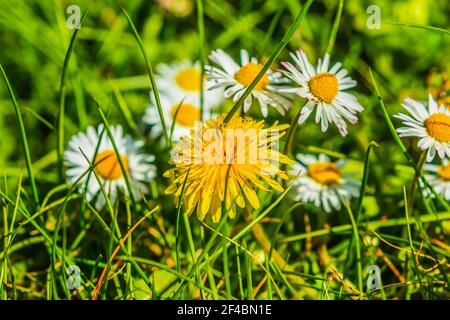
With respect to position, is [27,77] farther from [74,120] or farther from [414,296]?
[414,296]

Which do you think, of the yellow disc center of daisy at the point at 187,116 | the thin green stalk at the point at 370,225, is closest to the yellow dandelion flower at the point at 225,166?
the thin green stalk at the point at 370,225

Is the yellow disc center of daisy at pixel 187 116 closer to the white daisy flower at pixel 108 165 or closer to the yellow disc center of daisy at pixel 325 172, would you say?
the white daisy flower at pixel 108 165

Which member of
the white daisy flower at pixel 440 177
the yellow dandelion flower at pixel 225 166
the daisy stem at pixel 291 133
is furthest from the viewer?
the white daisy flower at pixel 440 177

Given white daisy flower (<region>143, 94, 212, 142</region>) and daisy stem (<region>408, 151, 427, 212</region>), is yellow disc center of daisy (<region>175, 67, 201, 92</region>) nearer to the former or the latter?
white daisy flower (<region>143, 94, 212, 142</region>)

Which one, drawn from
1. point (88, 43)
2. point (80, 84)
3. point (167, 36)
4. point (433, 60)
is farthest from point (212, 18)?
point (433, 60)

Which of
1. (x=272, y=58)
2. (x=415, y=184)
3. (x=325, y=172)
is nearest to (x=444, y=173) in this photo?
(x=415, y=184)

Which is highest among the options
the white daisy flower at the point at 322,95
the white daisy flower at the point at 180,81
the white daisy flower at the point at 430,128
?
the white daisy flower at the point at 180,81

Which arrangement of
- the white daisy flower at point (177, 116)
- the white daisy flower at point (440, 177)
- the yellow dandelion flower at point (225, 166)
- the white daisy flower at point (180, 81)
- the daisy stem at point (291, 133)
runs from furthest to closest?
the white daisy flower at point (180, 81) → the white daisy flower at point (177, 116) → the white daisy flower at point (440, 177) → the daisy stem at point (291, 133) → the yellow dandelion flower at point (225, 166)
